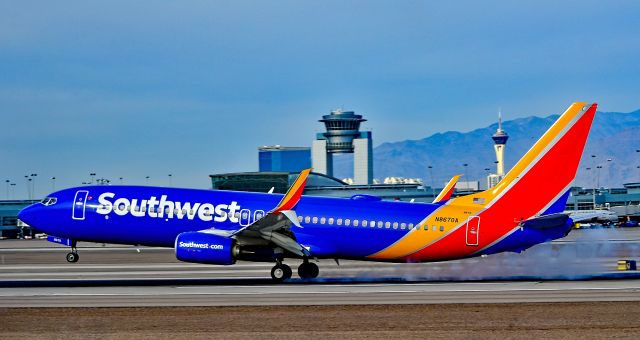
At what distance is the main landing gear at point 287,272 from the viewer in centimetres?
4675

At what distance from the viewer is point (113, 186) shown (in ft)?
167

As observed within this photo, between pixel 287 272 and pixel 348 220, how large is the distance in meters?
3.94

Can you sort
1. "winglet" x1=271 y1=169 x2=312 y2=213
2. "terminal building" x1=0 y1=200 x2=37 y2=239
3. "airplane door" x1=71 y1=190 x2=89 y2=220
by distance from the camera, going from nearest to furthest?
"winglet" x1=271 y1=169 x2=312 y2=213 < "airplane door" x1=71 y1=190 x2=89 y2=220 < "terminal building" x1=0 y1=200 x2=37 y2=239

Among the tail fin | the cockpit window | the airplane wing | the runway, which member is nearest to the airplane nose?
the cockpit window

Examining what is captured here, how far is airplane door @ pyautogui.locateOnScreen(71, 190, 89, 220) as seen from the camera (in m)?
50.6

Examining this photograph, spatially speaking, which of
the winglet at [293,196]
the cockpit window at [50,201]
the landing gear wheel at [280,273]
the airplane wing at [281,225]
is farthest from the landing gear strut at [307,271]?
the cockpit window at [50,201]

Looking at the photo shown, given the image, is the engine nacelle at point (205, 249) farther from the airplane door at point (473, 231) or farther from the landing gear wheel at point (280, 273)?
the airplane door at point (473, 231)

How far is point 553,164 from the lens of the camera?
46750 millimetres

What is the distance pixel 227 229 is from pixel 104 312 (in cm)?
Result: 1433

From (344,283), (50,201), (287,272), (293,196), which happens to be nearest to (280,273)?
(287,272)

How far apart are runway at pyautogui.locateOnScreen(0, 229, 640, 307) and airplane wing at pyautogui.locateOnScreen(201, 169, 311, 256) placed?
1971 millimetres

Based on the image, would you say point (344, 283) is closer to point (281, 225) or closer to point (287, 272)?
point (287, 272)

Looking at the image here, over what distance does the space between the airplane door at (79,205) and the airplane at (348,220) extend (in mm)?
354

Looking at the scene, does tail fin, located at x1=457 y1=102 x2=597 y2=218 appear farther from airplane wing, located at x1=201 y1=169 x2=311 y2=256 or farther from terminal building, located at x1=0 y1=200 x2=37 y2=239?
terminal building, located at x1=0 y1=200 x2=37 y2=239
